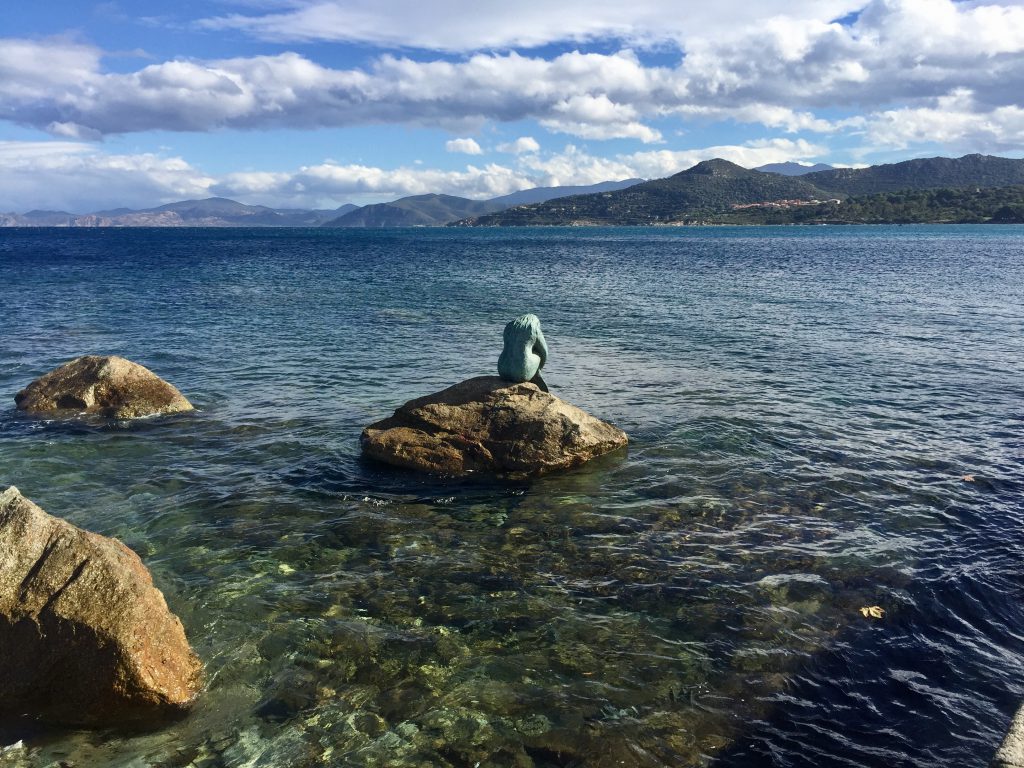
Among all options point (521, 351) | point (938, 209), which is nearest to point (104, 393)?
point (521, 351)

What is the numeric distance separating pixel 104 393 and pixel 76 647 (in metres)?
12.5

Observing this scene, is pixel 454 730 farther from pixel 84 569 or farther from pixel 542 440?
pixel 542 440

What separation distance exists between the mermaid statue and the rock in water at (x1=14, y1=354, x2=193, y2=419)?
894cm

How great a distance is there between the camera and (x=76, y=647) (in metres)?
7.00

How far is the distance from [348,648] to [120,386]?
1285cm

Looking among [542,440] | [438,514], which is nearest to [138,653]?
[438,514]

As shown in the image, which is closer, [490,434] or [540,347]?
[490,434]

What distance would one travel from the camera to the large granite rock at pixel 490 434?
1384 centimetres

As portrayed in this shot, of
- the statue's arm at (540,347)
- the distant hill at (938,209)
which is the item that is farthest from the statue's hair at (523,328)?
the distant hill at (938,209)

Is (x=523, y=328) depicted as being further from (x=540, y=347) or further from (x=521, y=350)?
(x=540, y=347)

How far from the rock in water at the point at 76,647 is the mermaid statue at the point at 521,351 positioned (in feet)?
29.3

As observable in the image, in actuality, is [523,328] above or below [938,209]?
below

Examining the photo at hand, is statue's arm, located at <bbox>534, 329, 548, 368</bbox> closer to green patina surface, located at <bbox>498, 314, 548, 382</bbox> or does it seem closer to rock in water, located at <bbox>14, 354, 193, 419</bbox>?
green patina surface, located at <bbox>498, 314, 548, 382</bbox>

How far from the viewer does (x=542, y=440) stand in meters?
13.8
